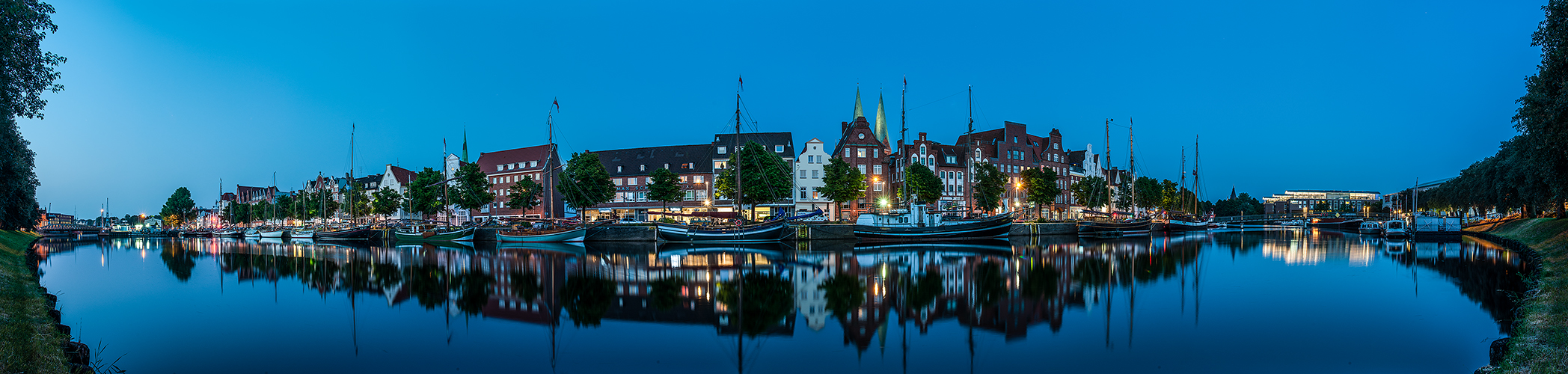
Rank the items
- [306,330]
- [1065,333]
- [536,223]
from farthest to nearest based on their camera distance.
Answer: [536,223], [306,330], [1065,333]

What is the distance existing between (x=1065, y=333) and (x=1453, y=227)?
6160 centimetres

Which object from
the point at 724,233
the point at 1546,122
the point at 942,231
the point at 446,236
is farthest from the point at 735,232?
the point at 1546,122

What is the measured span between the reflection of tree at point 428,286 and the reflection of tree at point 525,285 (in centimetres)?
193

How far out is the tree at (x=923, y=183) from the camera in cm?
7400

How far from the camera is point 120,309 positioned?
748 inches

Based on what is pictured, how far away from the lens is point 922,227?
180ft

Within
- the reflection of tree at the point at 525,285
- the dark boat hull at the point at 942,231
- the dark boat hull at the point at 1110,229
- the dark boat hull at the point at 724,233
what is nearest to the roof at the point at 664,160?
the dark boat hull at the point at 724,233

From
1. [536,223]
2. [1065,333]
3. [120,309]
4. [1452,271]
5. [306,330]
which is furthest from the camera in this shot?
[536,223]

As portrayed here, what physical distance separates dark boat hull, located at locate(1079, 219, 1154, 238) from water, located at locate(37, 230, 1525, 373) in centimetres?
3040

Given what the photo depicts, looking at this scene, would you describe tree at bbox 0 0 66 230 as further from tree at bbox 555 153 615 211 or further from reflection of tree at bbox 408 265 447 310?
tree at bbox 555 153 615 211

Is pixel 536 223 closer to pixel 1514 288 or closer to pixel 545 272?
pixel 545 272

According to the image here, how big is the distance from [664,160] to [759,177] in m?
28.7

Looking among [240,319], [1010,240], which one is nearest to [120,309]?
[240,319]

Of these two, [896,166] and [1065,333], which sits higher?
[896,166]
